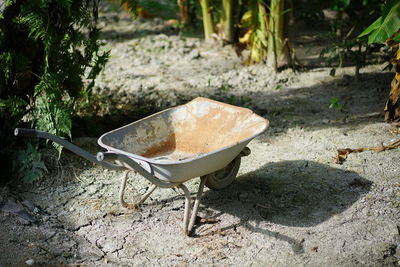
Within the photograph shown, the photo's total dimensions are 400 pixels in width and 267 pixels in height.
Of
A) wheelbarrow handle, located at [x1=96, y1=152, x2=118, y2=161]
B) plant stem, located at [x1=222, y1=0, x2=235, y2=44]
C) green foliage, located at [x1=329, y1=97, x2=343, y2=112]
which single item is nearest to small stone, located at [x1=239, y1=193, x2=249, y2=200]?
wheelbarrow handle, located at [x1=96, y1=152, x2=118, y2=161]

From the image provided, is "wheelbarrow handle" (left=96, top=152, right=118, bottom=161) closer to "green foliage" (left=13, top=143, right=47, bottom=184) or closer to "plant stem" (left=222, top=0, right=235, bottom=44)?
"green foliage" (left=13, top=143, right=47, bottom=184)

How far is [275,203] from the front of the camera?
3939 mm

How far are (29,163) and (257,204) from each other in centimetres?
183

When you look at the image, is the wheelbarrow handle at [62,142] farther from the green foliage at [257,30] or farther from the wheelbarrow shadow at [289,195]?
the green foliage at [257,30]

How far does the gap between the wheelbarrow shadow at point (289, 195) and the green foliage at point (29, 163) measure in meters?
1.33

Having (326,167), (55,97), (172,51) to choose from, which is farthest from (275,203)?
(172,51)

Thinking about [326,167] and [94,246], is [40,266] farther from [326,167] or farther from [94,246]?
[326,167]

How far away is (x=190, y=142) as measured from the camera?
13.6 ft

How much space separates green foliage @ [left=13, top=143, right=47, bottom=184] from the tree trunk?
12.5 feet

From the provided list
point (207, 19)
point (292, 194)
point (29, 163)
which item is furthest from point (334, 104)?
point (29, 163)

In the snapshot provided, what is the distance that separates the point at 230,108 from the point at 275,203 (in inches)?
30.7

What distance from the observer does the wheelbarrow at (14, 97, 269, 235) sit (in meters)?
3.49

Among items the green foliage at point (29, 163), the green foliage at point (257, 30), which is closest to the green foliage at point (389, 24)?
the green foliage at point (257, 30)

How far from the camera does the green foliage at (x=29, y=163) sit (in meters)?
4.20
